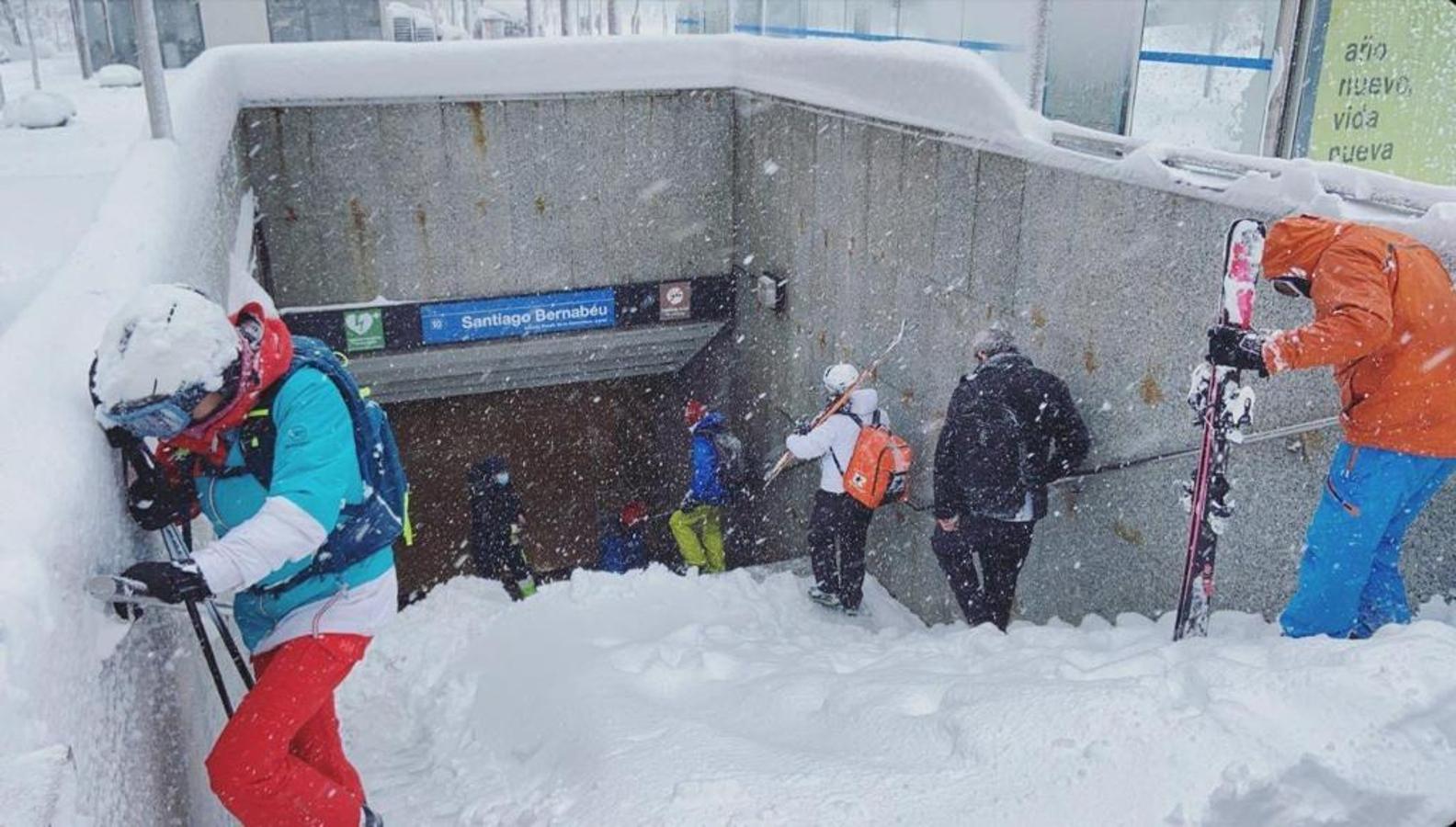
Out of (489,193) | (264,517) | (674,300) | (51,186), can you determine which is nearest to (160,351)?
(264,517)

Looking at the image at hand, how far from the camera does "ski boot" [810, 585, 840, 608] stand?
23.1 ft

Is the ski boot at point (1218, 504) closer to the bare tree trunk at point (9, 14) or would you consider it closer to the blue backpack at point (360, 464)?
the blue backpack at point (360, 464)

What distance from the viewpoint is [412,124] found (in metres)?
9.27

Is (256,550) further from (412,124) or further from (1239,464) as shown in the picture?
(412,124)

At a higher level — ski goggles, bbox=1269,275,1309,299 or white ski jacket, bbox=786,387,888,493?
ski goggles, bbox=1269,275,1309,299

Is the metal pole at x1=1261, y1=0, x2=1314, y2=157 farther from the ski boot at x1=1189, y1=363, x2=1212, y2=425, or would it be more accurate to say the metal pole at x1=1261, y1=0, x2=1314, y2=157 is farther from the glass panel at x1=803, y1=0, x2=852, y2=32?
the glass panel at x1=803, y1=0, x2=852, y2=32

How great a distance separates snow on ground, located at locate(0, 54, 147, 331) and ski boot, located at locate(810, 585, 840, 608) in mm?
4500

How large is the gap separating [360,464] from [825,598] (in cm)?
429

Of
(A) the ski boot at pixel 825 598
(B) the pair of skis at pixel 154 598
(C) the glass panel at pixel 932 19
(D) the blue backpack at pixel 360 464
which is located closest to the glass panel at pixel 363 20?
(C) the glass panel at pixel 932 19

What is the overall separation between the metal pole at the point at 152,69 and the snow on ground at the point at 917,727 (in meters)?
2.80

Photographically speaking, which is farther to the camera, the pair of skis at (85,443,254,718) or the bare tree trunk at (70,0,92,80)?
the bare tree trunk at (70,0,92,80)

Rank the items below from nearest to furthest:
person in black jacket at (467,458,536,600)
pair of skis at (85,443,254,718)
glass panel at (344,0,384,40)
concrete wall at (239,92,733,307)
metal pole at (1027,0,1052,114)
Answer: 1. pair of skis at (85,443,254,718)
2. metal pole at (1027,0,1052,114)
3. person in black jacket at (467,458,536,600)
4. concrete wall at (239,92,733,307)
5. glass panel at (344,0,384,40)

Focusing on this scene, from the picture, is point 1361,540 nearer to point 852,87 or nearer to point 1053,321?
point 1053,321

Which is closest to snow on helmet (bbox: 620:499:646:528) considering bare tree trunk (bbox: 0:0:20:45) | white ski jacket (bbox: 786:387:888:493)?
white ski jacket (bbox: 786:387:888:493)
